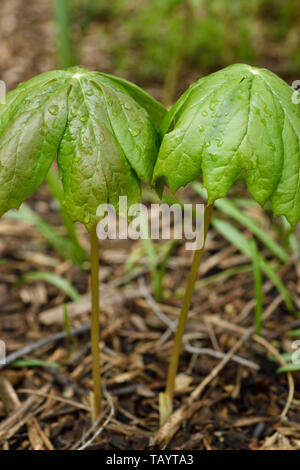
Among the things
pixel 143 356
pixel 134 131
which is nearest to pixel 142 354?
pixel 143 356

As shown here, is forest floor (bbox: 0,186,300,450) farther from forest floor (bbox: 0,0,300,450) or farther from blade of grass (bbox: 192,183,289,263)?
blade of grass (bbox: 192,183,289,263)

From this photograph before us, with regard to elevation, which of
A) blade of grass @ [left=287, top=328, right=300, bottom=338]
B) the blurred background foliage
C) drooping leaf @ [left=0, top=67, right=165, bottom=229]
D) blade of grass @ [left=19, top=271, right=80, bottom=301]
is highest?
the blurred background foliage

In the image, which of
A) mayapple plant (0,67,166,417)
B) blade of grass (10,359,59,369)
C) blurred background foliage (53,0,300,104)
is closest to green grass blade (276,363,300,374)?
blade of grass (10,359,59,369)

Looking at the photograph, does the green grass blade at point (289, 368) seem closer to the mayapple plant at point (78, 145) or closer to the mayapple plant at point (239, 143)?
the mayapple plant at point (239, 143)

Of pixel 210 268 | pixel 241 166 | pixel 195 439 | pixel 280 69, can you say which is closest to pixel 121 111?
pixel 241 166

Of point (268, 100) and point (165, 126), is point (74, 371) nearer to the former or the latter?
point (165, 126)

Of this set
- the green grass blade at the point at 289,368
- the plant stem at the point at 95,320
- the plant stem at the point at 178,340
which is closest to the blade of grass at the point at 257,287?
the green grass blade at the point at 289,368

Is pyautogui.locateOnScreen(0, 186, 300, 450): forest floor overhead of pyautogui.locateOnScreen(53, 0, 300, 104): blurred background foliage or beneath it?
beneath
